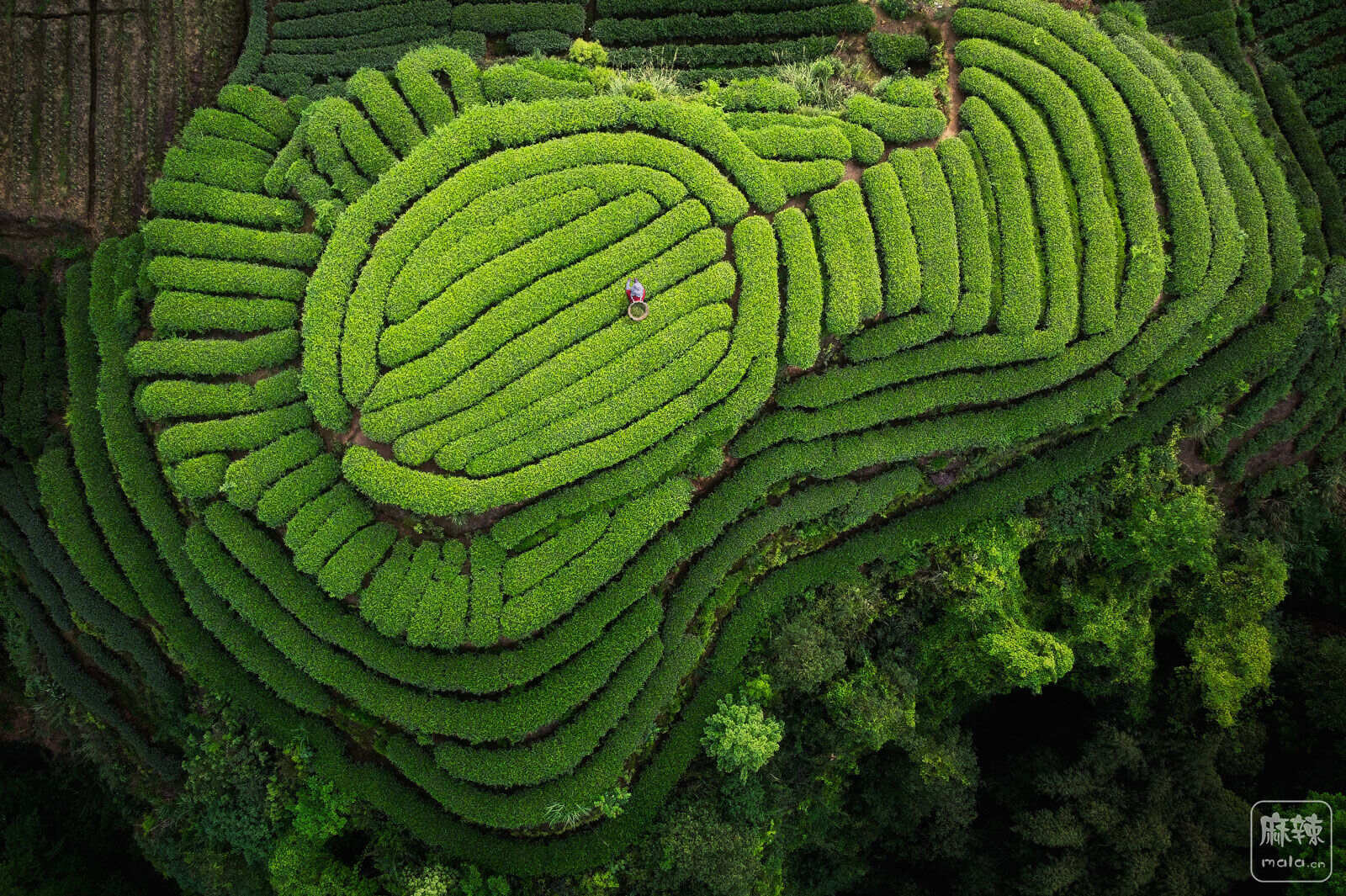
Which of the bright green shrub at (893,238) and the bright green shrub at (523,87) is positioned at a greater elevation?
the bright green shrub at (523,87)

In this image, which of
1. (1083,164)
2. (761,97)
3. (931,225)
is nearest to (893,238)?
(931,225)

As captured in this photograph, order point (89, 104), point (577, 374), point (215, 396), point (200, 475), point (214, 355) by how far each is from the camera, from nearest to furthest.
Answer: point (577, 374) → point (200, 475) → point (215, 396) → point (214, 355) → point (89, 104)

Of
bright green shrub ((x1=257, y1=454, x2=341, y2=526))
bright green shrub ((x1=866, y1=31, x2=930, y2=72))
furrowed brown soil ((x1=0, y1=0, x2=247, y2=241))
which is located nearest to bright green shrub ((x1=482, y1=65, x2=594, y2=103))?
bright green shrub ((x1=866, y1=31, x2=930, y2=72))

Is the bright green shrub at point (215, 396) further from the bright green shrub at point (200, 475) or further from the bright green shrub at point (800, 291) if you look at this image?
the bright green shrub at point (800, 291)

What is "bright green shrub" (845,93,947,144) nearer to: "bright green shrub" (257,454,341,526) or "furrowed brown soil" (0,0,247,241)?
"bright green shrub" (257,454,341,526)

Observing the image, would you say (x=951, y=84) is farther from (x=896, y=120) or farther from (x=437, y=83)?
(x=437, y=83)

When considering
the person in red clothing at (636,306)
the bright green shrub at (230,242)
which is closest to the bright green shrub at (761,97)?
the person in red clothing at (636,306)

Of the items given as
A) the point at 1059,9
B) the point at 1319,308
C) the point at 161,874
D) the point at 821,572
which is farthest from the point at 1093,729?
the point at 161,874
